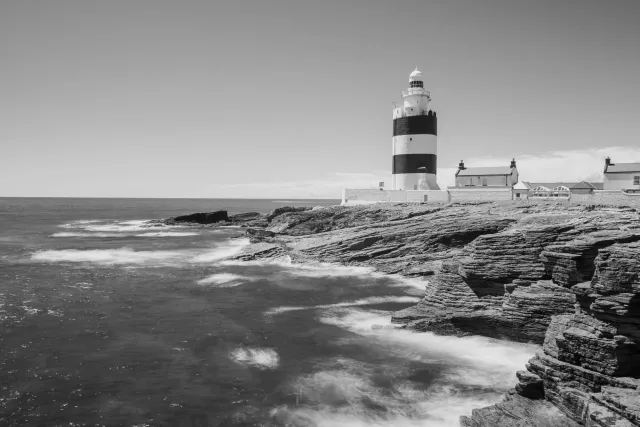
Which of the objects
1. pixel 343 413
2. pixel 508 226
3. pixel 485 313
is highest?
pixel 508 226

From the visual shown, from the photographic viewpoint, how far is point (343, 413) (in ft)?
44.3

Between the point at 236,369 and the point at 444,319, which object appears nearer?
the point at 236,369

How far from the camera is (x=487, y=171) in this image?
60.2 meters

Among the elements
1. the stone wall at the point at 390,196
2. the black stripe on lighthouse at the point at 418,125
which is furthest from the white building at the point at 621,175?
the stone wall at the point at 390,196

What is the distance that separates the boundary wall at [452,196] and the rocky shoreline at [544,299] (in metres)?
6.80

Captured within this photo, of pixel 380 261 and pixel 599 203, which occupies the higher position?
pixel 599 203

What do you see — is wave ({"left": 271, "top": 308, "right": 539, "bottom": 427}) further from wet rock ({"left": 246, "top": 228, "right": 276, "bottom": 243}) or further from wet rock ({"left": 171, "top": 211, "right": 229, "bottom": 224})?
wet rock ({"left": 171, "top": 211, "right": 229, "bottom": 224})

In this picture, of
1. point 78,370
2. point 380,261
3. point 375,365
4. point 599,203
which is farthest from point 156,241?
point 599,203

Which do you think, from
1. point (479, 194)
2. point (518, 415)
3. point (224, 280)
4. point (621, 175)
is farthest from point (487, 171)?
point (518, 415)

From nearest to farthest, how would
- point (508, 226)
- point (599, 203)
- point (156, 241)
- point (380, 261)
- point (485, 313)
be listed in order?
point (485, 313) → point (508, 226) → point (380, 261) → point (599, 203) → point (156, 241)

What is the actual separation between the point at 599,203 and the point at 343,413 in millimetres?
36673

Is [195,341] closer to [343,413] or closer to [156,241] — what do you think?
[343,413]

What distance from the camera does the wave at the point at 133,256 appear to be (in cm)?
4022

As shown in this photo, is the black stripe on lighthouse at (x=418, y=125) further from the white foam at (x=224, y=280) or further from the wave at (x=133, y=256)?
the white foam at (x=224, y=280)
